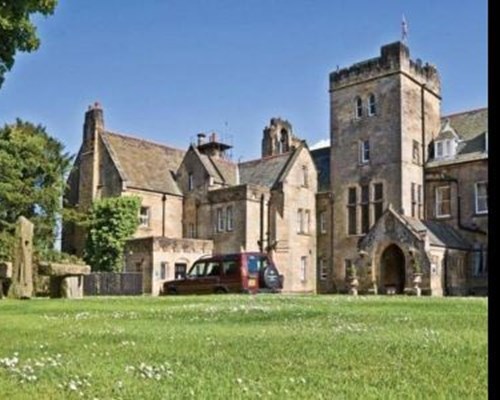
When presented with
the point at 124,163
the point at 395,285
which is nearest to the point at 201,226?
the point at 124,163

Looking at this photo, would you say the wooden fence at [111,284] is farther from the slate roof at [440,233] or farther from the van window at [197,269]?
the slate roof at [440,233]

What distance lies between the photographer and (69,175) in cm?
5256

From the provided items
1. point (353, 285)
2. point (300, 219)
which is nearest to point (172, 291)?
point (353, 285)

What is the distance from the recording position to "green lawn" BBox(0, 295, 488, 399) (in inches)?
205

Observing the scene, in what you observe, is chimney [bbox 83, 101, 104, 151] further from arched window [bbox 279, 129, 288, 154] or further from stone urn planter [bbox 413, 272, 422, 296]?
stone urn planter [bbox 413, 272, 422, 296]

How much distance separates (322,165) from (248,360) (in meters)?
47.9

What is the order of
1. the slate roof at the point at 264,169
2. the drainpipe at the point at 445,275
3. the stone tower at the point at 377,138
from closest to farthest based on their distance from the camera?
1. the drainpipe at the point at 445,275
2. the stone tower at the point at 377,138
3. the slate roof at the point at 264,169

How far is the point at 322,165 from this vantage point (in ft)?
178

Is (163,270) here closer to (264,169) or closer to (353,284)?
(353,284)

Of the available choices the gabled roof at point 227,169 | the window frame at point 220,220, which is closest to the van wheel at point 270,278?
the window frame at point 220,220

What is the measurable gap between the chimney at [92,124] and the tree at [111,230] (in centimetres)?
591

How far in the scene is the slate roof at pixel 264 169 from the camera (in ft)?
165

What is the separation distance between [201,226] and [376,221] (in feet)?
41.2

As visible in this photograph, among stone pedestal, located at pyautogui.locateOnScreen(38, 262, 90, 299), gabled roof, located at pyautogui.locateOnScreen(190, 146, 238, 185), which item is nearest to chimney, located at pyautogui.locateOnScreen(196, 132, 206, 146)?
gabled roof, located at pyautogui.locateOnScreen(190, 146, 238, 185)
